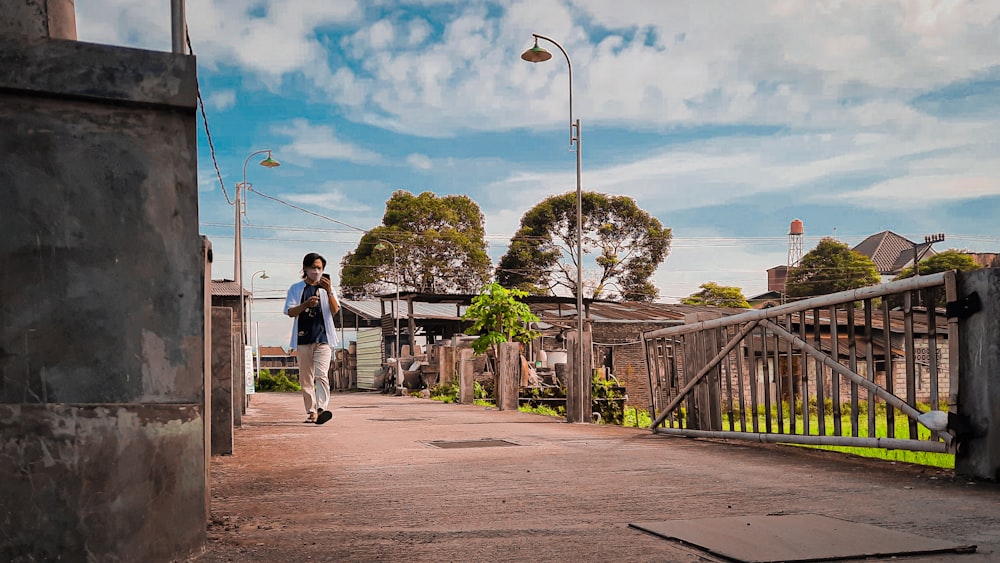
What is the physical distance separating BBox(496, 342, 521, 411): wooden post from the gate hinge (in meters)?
10.1

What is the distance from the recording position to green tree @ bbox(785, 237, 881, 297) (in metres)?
55.2

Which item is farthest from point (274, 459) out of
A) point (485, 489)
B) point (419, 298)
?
point (419, 298)

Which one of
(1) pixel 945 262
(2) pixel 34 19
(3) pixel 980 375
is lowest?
(3) pixel 980 375

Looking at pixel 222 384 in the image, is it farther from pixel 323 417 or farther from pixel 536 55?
pixel 536 55

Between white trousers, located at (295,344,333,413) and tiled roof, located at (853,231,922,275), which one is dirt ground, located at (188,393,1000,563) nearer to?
white trousers, located at (295,344,333,413)

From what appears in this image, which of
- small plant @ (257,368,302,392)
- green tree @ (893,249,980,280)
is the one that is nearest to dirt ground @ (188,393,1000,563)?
small plant @ (257,368,302,392)

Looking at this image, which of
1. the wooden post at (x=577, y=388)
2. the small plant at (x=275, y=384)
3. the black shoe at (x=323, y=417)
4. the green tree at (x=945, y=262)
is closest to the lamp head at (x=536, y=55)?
the wooden post at (x=577, y=388)

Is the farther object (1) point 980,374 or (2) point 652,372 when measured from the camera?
(2) point 652,372

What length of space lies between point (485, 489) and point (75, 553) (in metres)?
2.34

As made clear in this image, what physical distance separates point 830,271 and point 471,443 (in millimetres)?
52857

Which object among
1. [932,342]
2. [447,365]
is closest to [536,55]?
[447,365]

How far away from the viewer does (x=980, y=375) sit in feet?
15.9

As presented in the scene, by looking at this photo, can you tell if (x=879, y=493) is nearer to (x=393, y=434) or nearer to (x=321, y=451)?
(x=321, y=451)

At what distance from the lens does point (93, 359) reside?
2.83 m
